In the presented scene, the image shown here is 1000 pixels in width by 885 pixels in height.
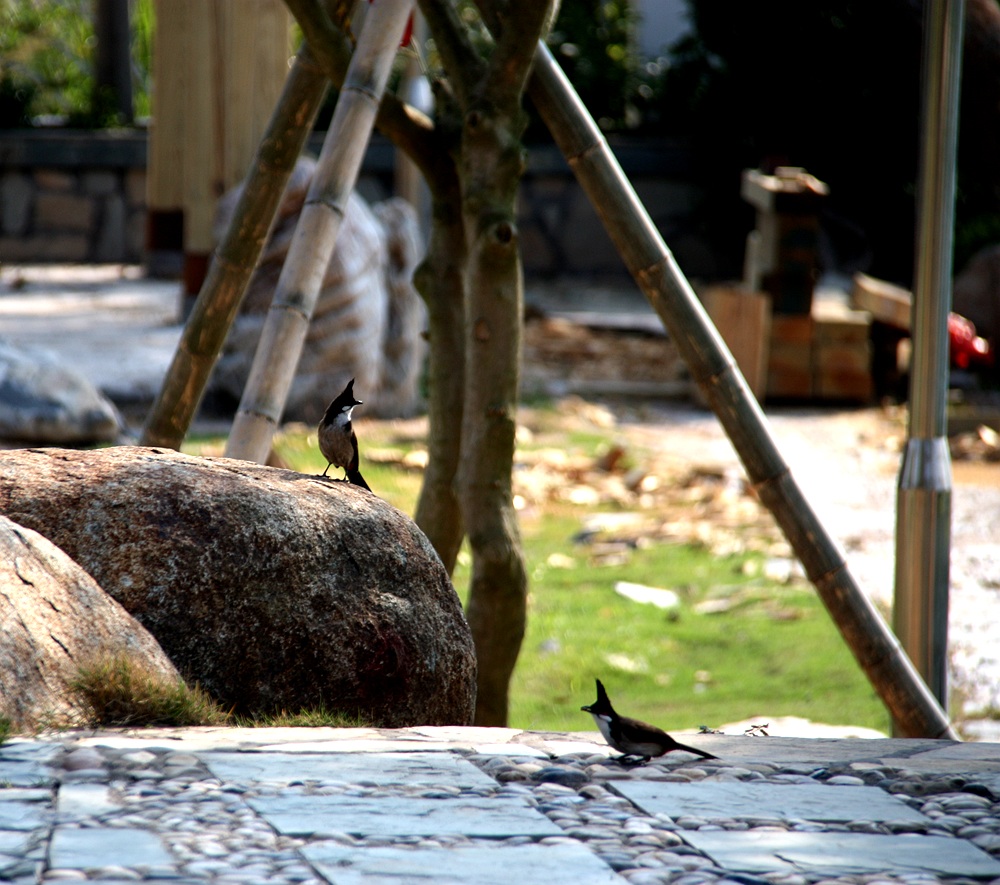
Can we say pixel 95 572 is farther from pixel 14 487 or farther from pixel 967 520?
pixel 967 520

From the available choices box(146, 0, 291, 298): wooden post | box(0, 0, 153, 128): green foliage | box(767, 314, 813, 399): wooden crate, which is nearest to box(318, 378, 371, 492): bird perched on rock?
box(146, 0, 291, 298): wooden post

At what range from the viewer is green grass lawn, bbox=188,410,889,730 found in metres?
5.89

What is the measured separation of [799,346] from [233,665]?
29.3ft

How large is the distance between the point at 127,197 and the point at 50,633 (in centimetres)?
1449

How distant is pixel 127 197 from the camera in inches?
655

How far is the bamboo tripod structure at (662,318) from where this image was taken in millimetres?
4734

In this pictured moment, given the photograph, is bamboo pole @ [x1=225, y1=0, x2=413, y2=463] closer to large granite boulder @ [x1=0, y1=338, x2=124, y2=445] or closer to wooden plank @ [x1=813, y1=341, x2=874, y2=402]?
large granite boulder @ [x1=0, y1=338, x2=124, y2=445]

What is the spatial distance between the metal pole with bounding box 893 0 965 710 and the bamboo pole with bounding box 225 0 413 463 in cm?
188

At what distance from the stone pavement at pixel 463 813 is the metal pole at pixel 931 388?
200cm

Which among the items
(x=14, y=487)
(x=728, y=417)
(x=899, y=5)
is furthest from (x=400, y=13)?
(x=899, y=5)

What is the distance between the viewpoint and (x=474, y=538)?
4660 mm

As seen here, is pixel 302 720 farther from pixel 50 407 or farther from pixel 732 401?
pixel 50 407

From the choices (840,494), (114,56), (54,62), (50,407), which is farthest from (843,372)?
(54,62)

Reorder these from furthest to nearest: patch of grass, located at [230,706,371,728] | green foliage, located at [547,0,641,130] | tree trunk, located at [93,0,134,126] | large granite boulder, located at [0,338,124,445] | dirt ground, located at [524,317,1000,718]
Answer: tree trunk, located at [93,0,134,126] < green foliage, located at [547,0,641,130] < large granite boulder, located at [0,338,124,445] < dirt ground, located at [524,317,1000,718] < patch of grass, located at [230,706,371,728]
